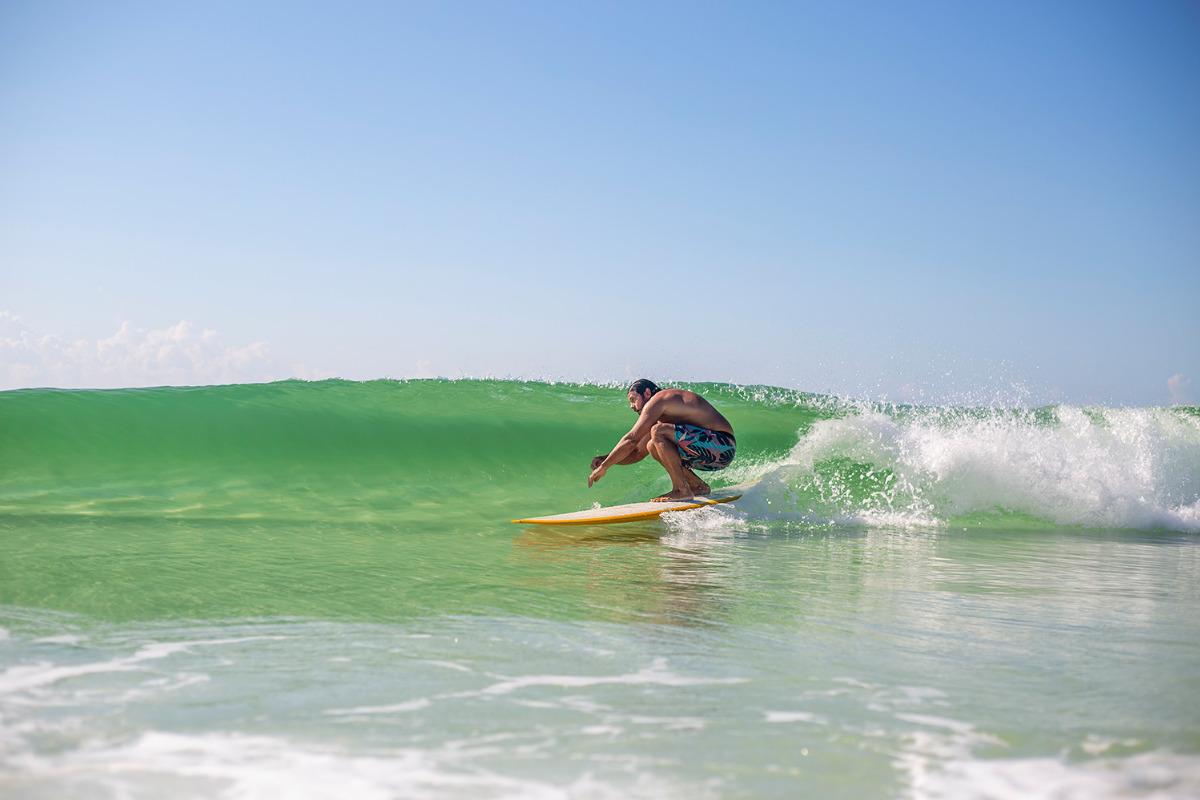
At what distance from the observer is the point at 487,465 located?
12.7 m

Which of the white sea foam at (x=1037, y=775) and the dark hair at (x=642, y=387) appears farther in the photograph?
the dark hair at (x=642, y=387)

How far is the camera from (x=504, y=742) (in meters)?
2.56

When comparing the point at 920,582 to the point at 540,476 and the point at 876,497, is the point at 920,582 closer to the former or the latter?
the point at 876,497

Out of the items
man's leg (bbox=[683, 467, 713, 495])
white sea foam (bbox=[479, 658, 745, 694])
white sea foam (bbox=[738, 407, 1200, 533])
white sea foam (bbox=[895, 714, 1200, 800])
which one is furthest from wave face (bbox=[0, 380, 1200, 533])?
white sea foam (bbox=[895, 714, 1200, 800])

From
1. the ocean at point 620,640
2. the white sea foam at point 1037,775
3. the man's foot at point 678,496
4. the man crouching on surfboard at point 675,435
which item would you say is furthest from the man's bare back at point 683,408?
the white sea foam at point 1037,775

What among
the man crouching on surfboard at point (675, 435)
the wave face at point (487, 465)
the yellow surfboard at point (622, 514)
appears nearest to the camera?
the yellow surfboard at point (622, 514)

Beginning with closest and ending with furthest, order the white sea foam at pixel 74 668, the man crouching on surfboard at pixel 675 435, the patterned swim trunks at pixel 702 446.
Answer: the white sea foam at pixel 74 668
the man crouching on surfboard at pixel 675 435
the patterned swim trunks at pixel 702 446

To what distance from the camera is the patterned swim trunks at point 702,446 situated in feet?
29.4

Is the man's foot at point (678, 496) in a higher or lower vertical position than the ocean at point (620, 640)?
higher

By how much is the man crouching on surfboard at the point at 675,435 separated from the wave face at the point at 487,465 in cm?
69

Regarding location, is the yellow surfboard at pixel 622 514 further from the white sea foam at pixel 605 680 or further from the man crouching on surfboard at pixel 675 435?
the white sea foam at pixel 605 680

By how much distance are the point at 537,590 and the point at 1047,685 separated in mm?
2534

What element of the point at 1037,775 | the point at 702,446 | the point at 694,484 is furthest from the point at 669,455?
the point at 1037,775

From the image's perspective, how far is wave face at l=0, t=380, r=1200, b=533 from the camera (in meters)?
9.92
